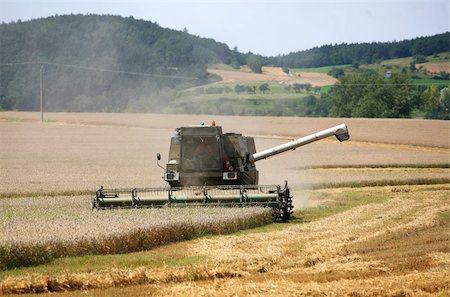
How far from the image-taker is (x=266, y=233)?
1723 centimetres

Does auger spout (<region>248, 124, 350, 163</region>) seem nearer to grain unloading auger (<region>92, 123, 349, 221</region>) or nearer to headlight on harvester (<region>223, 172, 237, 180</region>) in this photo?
grain unloading auger (<region>92, 123, 349, 221</region>)

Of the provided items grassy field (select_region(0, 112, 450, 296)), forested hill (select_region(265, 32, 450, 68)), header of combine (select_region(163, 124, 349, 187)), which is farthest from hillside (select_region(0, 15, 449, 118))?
header of combine (select_region(163, 124, 349, 187))

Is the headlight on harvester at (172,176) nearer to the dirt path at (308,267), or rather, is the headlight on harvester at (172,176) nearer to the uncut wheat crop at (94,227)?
the uncut wheat crop at (94,227)

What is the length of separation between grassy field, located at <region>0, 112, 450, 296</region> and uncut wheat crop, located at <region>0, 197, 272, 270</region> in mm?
42

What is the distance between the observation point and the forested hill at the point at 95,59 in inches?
2598

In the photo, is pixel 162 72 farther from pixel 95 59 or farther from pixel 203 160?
pixel 203 160

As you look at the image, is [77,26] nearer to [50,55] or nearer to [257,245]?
[50,55]

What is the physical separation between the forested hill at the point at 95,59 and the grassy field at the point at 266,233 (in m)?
24.8

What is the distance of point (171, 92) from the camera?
6756cm

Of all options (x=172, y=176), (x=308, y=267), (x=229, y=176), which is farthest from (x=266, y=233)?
(x=172, y=176)

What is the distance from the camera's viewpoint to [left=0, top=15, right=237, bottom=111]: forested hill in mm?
66000

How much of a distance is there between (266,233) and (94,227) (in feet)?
12.8

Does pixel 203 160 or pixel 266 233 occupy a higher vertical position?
pixel 203 160

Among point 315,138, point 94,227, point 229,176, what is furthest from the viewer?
point 315,138
